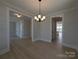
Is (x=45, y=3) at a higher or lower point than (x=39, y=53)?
higher

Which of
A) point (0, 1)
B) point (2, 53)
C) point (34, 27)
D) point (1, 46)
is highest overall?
point (0, 1)

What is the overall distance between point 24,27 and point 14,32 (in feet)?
10.5

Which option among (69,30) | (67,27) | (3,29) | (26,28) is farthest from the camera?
(26,28)

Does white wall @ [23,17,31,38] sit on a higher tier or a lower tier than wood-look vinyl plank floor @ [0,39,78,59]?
higher

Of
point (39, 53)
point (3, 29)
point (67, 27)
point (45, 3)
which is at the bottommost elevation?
point (39, 53)

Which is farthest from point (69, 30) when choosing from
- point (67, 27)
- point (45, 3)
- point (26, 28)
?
point (26, 28)

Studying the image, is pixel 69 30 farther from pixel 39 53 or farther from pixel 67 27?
pixel 39 53

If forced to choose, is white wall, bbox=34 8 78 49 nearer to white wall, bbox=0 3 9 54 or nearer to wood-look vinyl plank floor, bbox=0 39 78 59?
wood-look vinyl plank floor, bbox=0 39 78 59

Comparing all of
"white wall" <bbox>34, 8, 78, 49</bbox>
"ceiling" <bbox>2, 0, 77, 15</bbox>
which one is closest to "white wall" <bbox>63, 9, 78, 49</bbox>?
"white wall" <bbox>34, 8, 78, 49</bbox>

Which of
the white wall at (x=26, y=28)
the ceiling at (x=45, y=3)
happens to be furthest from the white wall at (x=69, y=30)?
the white wall at (x=26, y=28)

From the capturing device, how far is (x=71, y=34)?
5516 millimetres

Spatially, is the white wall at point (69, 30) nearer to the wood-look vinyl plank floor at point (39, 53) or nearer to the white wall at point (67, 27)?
the white wall at point (67, 27)

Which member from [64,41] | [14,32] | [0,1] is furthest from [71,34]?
[14,32]

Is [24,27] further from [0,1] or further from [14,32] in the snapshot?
[0,1]
